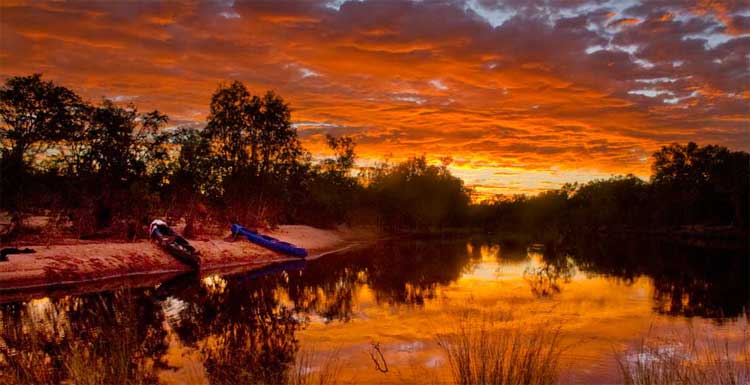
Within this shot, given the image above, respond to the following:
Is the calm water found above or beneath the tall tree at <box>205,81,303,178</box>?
beneath

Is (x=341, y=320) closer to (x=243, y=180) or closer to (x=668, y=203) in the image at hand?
(x=243, y=180)

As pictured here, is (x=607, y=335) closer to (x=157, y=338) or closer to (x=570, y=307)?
(x=570, y=307)

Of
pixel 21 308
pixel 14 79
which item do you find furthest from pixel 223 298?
pixel 14 79

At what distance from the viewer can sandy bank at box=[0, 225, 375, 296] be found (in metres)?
21.4

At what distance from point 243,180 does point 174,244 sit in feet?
77.9

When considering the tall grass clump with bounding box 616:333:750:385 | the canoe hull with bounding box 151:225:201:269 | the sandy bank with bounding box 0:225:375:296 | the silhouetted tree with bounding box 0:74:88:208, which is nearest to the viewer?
the tall grass clump with bounding box 616:333:750:385

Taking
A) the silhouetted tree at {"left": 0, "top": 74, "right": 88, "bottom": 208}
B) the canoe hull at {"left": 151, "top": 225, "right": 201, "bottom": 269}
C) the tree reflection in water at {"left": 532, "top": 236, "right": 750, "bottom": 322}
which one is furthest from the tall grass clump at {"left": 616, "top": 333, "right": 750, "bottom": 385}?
the silhouetted tree at {"left": 0, "top": 74, "right": 88, "bottom": 208}

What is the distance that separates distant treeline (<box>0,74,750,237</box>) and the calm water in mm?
11831

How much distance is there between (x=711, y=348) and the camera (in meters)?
11.7

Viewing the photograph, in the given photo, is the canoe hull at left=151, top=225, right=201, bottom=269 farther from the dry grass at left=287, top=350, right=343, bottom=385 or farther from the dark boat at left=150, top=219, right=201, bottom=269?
the dry grass at left=287, top=350, right=343, bottom=385

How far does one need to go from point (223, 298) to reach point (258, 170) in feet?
128

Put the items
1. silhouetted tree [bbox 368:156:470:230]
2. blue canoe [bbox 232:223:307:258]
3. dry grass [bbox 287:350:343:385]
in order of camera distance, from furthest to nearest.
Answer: silhouetted tree [bbox 368:156:470:230] → blue canoe [bbox 232:223:307:258] → dry grass [bbox 287:350:343:385]

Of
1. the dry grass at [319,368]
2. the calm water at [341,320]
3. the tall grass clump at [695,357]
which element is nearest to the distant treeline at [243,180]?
the calm water at [341,320]

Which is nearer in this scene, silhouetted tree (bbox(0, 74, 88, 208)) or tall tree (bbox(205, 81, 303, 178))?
silhouetted tree (bbox(0, 74, 88, 208))
